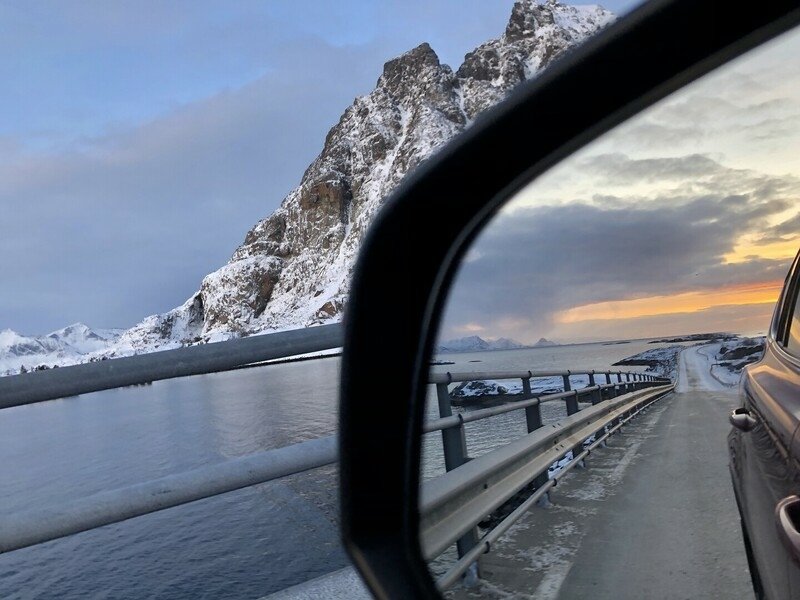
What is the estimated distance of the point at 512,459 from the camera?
1.94 m

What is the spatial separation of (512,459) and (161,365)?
1191mm

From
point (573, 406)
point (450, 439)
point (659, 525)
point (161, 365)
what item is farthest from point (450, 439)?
point (659, 525)

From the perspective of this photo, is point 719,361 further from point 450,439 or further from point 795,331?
point 450,439

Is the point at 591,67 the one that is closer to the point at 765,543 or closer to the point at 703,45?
the point at 703,45

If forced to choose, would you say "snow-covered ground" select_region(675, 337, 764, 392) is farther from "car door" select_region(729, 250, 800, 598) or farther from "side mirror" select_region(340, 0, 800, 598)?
"side mirror" select_region(340, 0, 800, 598)

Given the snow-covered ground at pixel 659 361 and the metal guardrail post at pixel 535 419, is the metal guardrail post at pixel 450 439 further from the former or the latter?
the snow-covered ground at pixel 659 361

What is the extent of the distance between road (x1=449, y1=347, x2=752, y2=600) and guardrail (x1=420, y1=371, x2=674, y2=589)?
0.18m

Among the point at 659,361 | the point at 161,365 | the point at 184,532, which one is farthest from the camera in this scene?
the point at 184,532

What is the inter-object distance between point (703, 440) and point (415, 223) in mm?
813

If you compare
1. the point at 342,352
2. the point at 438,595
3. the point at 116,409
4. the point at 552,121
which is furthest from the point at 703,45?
the point at 116,409

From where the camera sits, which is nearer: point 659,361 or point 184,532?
point 659,361

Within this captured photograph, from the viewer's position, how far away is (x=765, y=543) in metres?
0.97

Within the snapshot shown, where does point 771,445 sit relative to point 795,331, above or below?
below

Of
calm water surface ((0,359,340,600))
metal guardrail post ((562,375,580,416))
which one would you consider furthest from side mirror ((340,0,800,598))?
calm water surface ((0,359,340,600))
